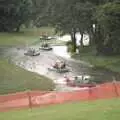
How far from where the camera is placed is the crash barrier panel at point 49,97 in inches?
785

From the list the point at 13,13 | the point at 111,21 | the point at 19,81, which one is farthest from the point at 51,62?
the point at 13,13

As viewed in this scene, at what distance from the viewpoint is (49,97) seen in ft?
68.7

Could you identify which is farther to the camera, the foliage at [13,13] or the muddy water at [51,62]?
the foliage at [13,13]

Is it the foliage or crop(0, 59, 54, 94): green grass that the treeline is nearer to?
crop(0, 59, 54, 94): green grass

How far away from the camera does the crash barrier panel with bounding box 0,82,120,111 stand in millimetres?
19938

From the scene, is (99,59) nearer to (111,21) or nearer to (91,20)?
(91,20)

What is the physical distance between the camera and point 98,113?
1520 cm

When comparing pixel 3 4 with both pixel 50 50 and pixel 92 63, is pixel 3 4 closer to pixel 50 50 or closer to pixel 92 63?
pixel 50 50

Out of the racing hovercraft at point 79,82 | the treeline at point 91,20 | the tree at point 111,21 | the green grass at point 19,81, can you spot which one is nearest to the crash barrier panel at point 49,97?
the green grass at point 19,81

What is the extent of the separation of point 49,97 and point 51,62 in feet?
122

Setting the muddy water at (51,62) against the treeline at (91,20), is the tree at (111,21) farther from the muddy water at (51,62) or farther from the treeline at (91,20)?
the muddy water at (51,62)

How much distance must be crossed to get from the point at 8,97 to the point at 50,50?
52.5 m

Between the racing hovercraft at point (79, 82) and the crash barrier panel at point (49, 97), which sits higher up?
the crash barrier panel at point (49, 97)

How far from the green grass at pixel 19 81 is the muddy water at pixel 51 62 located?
164cm
